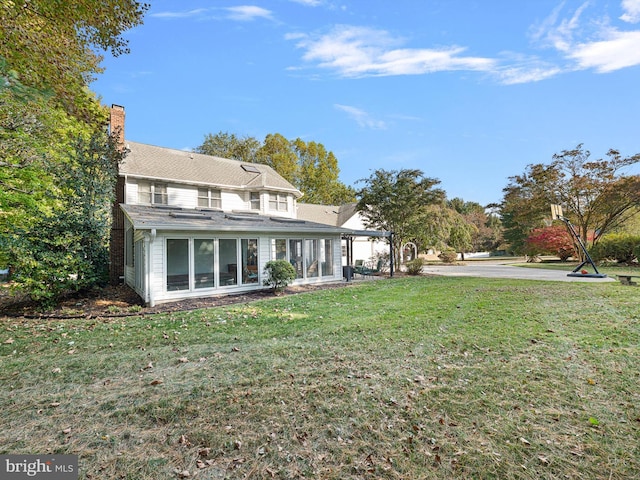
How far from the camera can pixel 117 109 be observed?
14367mm

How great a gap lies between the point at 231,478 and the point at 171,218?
32.8 ft

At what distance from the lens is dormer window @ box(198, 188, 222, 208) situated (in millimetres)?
16344

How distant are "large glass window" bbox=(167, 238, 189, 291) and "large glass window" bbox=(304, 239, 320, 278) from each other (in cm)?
497

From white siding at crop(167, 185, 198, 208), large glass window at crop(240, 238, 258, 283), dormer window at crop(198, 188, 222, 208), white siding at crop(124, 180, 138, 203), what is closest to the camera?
large glass window at crop(240, 238, 258, 283)

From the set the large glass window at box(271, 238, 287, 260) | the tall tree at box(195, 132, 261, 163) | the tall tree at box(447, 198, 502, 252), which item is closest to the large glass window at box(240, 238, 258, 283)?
the large glass window at box(271, 238, 287, 260)

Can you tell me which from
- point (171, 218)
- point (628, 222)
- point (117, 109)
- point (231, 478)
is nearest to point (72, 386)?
point (231, 478)

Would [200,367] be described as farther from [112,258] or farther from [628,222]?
[628,222]

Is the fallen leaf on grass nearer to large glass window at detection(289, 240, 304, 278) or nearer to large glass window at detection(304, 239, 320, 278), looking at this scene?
large glass window at detection(289, 240, 304, 278)

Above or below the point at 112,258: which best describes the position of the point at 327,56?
above

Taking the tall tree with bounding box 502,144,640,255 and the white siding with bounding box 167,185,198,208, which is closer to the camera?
the white siding with bounding box 167,185,198,208

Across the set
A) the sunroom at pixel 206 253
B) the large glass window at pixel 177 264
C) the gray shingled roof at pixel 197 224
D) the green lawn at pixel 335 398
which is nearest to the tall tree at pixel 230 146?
the sunroom at pixel 206 253

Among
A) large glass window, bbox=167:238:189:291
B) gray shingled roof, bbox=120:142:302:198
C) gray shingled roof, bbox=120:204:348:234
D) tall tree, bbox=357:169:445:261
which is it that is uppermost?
gray shingled roof, bbox=120:142:302:198

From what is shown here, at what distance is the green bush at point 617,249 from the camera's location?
1864 centimetres

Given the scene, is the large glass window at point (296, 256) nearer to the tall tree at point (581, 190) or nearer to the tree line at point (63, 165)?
the tree line at point (63, 165)
